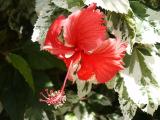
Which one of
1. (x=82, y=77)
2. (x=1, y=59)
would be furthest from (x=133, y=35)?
(x=1, y=59)

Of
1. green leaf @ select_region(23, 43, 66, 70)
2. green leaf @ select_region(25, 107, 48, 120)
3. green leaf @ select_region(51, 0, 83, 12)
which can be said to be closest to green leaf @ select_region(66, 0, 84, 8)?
green leaf @ select_region(51, 0, 83, 12)

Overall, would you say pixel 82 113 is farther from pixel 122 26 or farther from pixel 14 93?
pixel 122 26

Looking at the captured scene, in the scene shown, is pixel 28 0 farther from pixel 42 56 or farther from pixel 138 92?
pixel 138 92

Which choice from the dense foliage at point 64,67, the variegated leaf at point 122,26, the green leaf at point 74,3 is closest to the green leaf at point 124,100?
the dense foliage at point 64,67

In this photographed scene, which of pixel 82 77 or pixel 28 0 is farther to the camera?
pixel 28 0

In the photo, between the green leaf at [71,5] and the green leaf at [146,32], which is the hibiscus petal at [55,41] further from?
the green leaf at [146,32]
